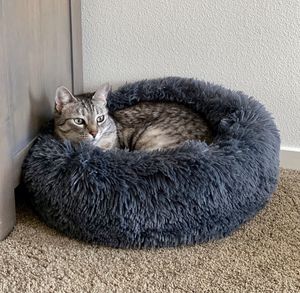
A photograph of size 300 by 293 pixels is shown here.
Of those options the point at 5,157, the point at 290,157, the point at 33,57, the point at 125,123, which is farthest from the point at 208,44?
the point at 5,157

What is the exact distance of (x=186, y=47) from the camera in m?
1.87

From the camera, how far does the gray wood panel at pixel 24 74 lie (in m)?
1.33

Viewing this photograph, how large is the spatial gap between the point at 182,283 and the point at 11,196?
56cm

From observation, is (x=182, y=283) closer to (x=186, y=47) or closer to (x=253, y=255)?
(x=253, y=255)

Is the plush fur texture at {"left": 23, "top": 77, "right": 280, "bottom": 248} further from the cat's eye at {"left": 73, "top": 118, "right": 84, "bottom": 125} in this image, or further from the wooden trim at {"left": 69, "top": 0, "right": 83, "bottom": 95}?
the wooden trim at {"left": 69, "top": 0, "right": 83, "bottom": 95}

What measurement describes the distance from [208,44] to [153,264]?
3.04ft

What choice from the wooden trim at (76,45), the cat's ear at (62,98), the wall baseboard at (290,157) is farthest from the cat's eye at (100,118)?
the wall baseboard at (290,157)

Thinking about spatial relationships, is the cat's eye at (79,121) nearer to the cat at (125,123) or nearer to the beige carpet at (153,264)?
the cat at (125,123)

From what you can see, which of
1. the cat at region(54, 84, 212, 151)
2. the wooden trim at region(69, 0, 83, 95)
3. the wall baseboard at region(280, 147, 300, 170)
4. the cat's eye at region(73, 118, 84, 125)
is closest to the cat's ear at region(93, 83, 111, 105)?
the cat at region(54, 84, 212, 151)

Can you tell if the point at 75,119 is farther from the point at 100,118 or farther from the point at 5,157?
the point at 5,157

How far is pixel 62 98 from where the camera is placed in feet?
5.24

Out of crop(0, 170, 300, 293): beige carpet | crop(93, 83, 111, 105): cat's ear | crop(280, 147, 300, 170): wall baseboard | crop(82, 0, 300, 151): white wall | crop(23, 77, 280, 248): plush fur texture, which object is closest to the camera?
crop(0, 170, 300, 293): beige carpet

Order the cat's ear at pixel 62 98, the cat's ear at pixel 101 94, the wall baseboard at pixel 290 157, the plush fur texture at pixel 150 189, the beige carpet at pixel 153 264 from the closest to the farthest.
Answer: the beige carpet at pixel 153 264 → the plush fur texture at pixel 150 189 → the cat's ear at pixel 62 98 → the cat's ear at pixel 101 94 → the wall baseboard at pixel 290 157

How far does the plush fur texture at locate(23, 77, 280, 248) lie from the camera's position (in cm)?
132
